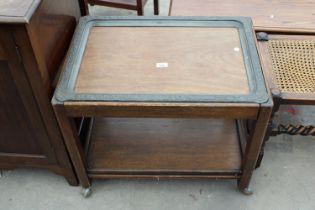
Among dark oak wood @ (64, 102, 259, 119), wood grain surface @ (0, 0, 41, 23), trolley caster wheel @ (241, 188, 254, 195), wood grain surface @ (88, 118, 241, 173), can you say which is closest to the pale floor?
trolley caster wheel @ (241, 188, 254, 195)

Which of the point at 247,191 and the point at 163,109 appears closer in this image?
the point at 163,109

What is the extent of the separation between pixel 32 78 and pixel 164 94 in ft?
1.25

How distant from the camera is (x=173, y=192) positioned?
136cm

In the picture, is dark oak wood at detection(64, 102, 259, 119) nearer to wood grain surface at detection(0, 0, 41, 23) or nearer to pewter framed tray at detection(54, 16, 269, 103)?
pewter framed tray at detection(54, 16, 269, 103)

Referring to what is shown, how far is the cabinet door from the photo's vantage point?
892 mm

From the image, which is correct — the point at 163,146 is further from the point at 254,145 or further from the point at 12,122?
the point at 12,122

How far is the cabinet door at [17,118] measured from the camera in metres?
0.89

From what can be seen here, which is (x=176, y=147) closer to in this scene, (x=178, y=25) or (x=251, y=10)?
(x=178, y=25)

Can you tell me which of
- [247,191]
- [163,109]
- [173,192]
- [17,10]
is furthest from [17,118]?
[247,191]

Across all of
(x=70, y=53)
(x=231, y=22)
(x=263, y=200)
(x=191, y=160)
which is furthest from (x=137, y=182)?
(x=231, y=22)

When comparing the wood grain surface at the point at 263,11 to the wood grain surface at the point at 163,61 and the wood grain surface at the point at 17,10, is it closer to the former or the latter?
the wood grain surface at the point at 163,61

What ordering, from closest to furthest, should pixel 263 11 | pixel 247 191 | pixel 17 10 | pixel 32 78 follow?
pixel 17 10 → pixel 32 78 → pixel 247 191 → pixel 263 11

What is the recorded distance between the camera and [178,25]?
1.18 m

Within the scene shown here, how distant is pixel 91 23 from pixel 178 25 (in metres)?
0.32
